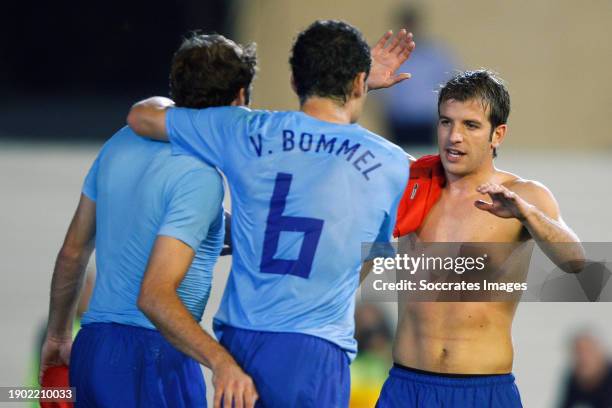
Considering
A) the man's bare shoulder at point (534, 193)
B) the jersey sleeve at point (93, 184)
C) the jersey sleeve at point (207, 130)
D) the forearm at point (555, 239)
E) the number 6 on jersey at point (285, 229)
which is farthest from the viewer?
the man's bare shoulder at point (534, 193)

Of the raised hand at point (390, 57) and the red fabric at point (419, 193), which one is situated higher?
the raised hand at point (390, 57)

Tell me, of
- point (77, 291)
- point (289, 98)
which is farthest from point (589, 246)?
point (77, 291)

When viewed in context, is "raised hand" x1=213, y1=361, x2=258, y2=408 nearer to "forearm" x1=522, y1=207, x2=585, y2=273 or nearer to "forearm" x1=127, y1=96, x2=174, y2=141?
"forearm" x1=127, y1=96, x2=174, y2=141

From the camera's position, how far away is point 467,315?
3.89 meters

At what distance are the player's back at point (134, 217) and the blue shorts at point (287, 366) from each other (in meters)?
0.42

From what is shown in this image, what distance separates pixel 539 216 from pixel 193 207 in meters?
1.12

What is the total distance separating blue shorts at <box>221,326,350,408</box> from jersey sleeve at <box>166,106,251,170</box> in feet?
1.79

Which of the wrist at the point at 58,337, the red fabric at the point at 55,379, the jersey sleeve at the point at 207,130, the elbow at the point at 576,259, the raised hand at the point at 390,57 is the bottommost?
the red fabric at the point at 55,379

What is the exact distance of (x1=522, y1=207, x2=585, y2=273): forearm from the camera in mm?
3508

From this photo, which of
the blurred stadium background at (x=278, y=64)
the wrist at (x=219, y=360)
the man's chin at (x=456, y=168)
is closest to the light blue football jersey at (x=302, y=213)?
the wrist at (x=219, y=360)

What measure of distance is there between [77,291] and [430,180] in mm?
1348

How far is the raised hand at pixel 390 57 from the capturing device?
151 inches

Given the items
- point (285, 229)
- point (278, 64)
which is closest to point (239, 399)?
point (285, 229)

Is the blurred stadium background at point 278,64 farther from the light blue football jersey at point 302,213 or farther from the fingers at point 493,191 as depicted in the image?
the light blue football jersey at point 302,213
